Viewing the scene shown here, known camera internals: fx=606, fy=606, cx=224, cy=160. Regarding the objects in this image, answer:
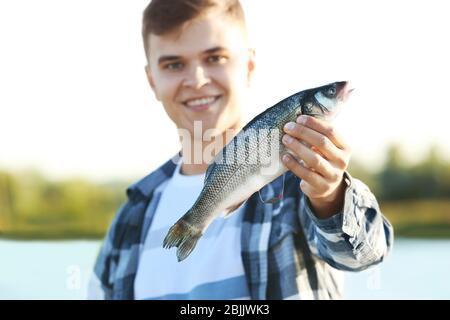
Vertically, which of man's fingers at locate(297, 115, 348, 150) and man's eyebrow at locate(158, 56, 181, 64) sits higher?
man's eyebrow at locate(158, 56, 181, 64)

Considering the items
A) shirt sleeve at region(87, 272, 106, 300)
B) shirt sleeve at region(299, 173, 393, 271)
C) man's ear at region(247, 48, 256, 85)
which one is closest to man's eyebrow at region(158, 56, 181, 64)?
man's ear at region(247, 48, 256, 85)

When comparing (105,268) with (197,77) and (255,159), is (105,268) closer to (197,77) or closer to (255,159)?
(197,77)

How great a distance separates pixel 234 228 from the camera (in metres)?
1.92

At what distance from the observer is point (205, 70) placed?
1.67 metres

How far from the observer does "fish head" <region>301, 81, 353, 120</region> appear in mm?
1179

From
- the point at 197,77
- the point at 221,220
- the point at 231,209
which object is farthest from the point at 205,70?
the point at 231,209

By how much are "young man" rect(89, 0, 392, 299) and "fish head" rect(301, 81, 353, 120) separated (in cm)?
31

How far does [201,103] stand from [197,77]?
122mm

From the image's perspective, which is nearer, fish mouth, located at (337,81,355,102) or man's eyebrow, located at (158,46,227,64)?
fish mouth, located at (337,81,355,102)

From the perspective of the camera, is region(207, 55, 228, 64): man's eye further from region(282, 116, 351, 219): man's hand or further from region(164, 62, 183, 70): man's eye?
region(282, 116, 351, 219): man's hand

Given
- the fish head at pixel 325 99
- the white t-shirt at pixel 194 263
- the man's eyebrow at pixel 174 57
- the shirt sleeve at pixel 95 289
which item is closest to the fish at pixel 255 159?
the fish head at pixel 325 99
